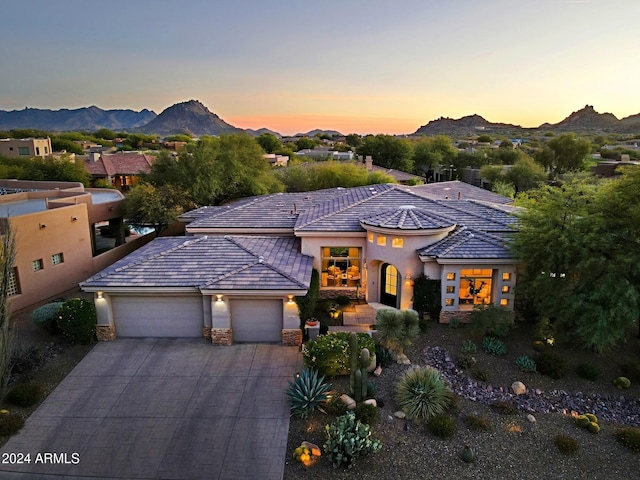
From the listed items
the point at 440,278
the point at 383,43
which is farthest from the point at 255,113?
the point at 440,278

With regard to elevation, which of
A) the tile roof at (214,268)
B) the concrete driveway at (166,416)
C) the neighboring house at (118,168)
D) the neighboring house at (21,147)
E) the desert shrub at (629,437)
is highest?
the neighboring house at (21,147)

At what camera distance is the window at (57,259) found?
20.7 metres

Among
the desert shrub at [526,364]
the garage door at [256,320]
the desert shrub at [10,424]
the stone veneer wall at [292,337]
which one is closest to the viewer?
the desert shrub at [10,424]

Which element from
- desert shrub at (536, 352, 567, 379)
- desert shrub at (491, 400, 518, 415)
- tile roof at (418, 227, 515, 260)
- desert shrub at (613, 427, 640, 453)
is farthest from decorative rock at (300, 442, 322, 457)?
tile roof at (418, 227, 515, 260)

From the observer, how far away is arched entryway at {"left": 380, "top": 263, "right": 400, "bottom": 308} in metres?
18.8

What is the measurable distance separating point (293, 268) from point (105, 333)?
7903 mm

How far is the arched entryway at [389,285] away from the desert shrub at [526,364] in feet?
19.1

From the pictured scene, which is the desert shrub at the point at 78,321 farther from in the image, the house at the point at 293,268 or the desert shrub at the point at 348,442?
the desert shrub at the point at 348,442

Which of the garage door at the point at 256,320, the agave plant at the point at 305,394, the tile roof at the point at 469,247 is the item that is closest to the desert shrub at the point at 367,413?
the agave plant at the point at 305,394

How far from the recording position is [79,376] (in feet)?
44.6

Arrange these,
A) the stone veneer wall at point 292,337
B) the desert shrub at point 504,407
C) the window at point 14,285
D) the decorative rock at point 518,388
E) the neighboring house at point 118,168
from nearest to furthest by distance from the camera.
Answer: the desert shrub at point 504,407, the decorative rock at point 518,388, the stone veneer wall at point 292,337, the window at point 14,285, the neighboring house at point 118,168

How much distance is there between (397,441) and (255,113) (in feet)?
319

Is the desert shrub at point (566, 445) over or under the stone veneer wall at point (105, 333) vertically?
under

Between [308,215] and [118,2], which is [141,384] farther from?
[118,2]
